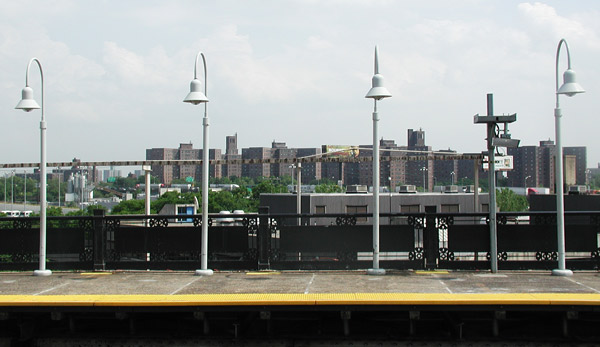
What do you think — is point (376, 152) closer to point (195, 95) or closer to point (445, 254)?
point (445, 254)

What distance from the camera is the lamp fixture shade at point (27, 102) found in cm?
1404

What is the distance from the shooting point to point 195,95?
13688 millimetres

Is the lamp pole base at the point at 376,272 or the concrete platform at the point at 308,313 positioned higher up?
the lamp pole base at the point at 376,272

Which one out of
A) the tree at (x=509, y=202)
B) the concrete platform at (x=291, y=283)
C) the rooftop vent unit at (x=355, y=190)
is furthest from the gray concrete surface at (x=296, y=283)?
the tree at (x=509, y=202)

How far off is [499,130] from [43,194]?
1086cm

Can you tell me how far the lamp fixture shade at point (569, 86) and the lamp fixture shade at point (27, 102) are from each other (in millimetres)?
11988

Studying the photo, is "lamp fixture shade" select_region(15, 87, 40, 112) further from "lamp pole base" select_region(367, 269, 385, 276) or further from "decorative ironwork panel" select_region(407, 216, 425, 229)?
"decorative ironwork panel" select_region(407, 216, 425, 229)

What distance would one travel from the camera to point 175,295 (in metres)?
10.6

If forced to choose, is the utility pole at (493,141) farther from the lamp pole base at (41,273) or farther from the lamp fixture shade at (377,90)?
the lamp pole base at (41,273)

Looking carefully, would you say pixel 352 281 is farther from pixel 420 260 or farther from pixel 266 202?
pixel 266 202

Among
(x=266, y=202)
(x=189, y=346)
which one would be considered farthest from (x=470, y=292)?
(x=266, y=202)

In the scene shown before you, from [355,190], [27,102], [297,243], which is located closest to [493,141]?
[297,243]

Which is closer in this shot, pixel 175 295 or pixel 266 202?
pixel 175 295

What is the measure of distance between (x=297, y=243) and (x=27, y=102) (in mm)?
7175
